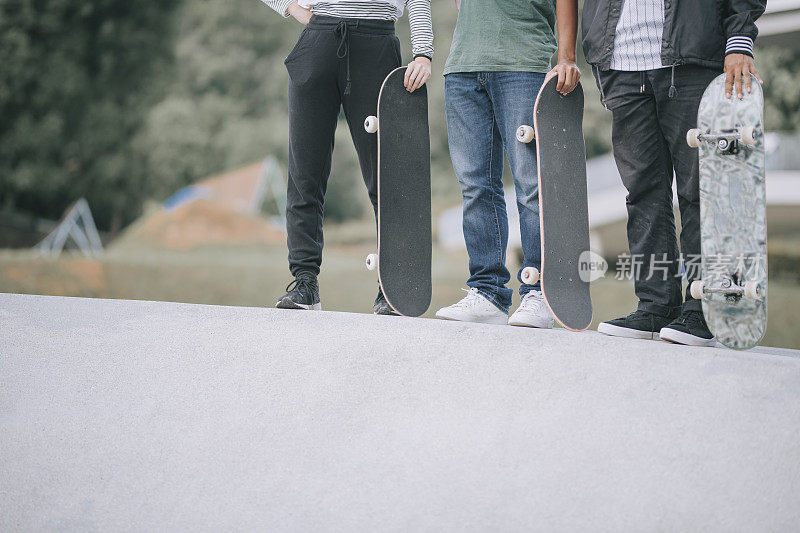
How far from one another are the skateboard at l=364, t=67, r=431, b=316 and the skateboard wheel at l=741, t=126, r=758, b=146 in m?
1.20

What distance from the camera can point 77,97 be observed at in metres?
16.0

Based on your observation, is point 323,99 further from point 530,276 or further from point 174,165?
point 174,165

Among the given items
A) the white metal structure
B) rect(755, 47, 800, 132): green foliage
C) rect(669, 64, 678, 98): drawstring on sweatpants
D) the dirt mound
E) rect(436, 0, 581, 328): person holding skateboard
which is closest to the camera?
rect(669, 64, 678, 98): drawstring on sweatpants

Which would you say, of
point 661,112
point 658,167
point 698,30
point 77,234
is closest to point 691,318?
point 658,167

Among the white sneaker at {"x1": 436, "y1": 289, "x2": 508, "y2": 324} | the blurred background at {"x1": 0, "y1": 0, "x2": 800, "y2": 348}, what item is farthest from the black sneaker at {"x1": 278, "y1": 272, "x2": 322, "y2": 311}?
the blurred background at {"x1": 0, "y1": 0, "x2": 800, "y2": 348}

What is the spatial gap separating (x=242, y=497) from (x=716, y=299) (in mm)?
1454

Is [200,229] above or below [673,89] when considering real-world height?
below

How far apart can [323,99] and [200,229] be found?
13.2 metres

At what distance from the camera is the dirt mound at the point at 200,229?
49.1ft

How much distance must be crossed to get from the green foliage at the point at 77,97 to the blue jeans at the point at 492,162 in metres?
14.6

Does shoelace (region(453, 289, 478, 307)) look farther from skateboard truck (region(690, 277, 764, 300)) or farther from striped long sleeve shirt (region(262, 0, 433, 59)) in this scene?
striped long sleeve shirt (region(262, 0, 433, 59))

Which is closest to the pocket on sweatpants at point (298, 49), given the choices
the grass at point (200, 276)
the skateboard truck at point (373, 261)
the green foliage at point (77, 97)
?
the skateboard truck at point (373, 261)

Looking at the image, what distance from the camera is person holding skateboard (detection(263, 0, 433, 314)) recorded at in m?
2.71

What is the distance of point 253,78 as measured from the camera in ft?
53.1
